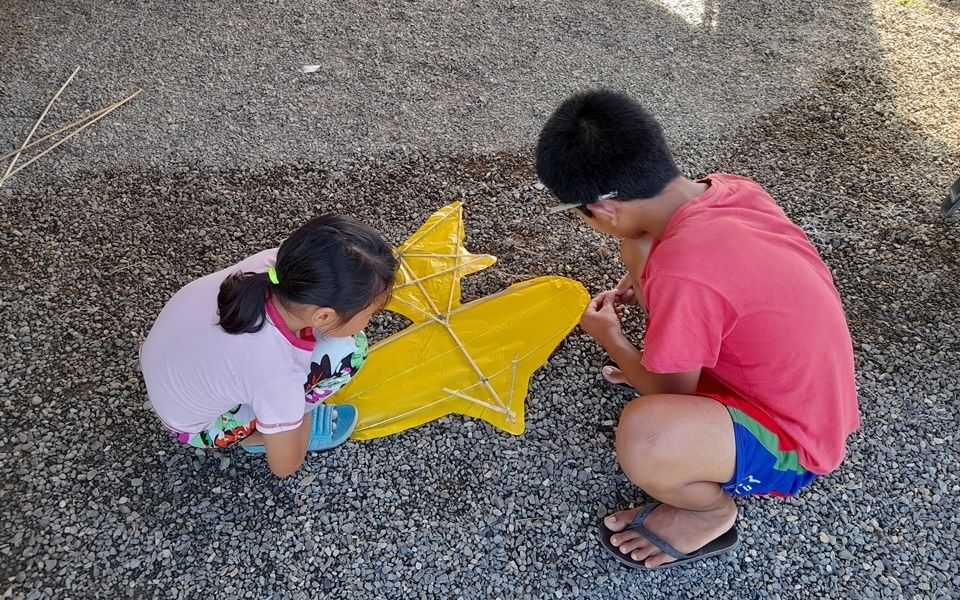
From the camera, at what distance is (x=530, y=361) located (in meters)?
2.32

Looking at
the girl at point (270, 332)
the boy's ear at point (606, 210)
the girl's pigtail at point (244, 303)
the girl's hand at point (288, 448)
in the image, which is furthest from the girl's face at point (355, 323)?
the boy's ear at point (606, 210)

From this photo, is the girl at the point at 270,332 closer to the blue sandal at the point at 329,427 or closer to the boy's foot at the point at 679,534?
the blue sandal at the point at 329,427

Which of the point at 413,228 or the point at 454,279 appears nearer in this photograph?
the point at 454,279

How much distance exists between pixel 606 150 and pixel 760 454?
2.70 feet

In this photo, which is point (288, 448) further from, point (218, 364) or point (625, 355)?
point (625, 355)

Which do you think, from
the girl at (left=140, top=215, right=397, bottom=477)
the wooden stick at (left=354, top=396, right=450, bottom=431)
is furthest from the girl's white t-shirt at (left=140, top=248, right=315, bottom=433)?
the wooden stick at (left=354, top=396, right=450, bottom=431)

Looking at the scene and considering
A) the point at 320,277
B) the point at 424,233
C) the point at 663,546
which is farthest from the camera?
the point at 424,233

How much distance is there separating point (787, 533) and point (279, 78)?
2.98 metres

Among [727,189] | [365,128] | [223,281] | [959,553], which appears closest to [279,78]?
[365,128]

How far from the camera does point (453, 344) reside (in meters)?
2.38

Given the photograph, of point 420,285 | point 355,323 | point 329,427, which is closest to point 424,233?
point 420,285

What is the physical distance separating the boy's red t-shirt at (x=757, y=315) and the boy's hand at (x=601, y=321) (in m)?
0.48

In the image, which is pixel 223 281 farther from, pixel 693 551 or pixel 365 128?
pixel 365 128

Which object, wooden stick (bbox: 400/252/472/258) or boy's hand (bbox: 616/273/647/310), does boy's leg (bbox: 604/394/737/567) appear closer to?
boy's hand (bbox: 616/273/647/310)
